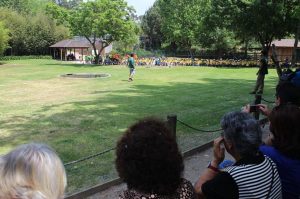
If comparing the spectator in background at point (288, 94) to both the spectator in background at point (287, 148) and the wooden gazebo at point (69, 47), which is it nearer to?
the spectator in background at point (287, 148)

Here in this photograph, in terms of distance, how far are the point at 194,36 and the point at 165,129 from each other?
5144 centimetres

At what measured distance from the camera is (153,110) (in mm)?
13375

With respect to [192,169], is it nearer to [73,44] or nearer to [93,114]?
[93,114]

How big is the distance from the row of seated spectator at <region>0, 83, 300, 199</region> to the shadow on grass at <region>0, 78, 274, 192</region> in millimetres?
3679

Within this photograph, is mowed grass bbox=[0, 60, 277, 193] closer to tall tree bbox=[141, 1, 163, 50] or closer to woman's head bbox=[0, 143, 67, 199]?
woman's head bbox=[0, 143, 67, 199]

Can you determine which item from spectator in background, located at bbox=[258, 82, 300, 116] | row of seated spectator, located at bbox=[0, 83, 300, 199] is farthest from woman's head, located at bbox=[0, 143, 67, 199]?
spectator in background, located at bbox=[258, 82, 300, 116]

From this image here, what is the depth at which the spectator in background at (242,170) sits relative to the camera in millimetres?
2691

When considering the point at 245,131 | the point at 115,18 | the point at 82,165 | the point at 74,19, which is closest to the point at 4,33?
the point at 74,19

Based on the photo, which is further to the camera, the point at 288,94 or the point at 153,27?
the point at 153,27

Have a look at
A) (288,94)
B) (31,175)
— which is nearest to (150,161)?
(31,175)

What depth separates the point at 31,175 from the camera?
192cm

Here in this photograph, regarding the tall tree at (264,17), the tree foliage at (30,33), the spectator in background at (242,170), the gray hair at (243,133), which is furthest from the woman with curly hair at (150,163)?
the tree foliage at (30,33)

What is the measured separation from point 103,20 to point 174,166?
42945 mm

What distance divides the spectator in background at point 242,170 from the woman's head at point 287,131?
0.36 metres
